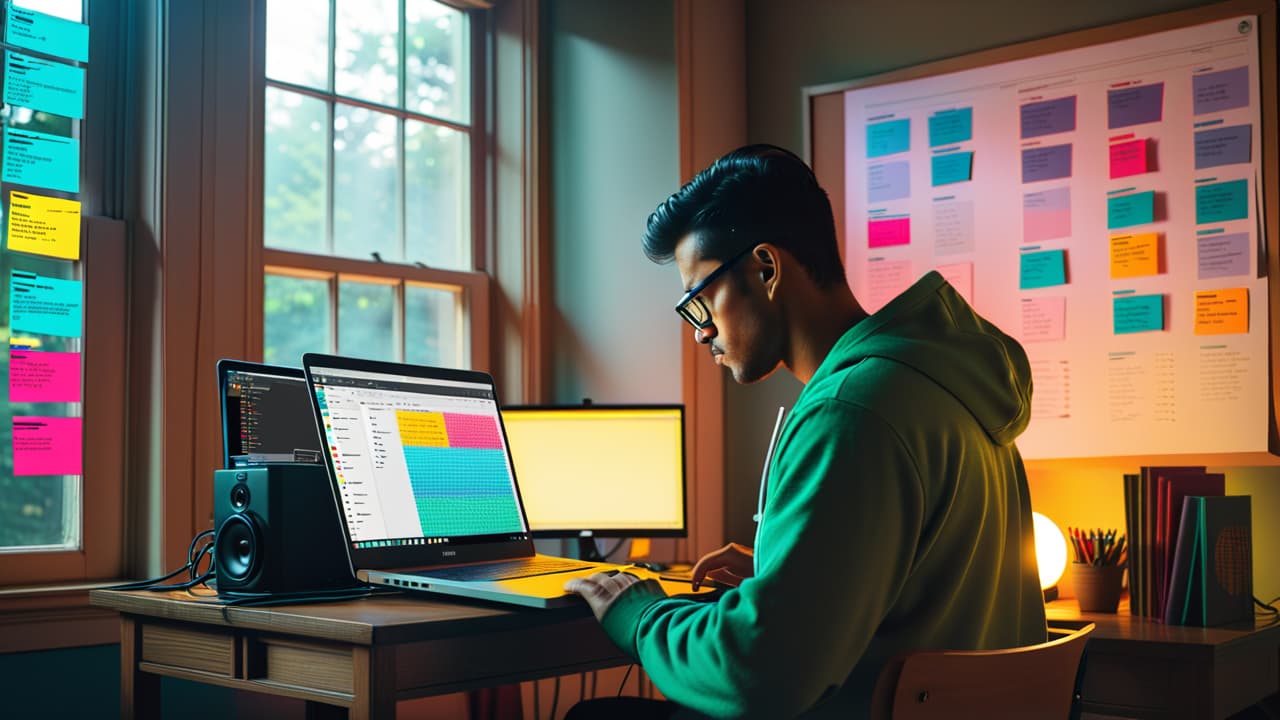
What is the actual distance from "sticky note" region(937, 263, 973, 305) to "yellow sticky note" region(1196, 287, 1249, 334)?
0.53m

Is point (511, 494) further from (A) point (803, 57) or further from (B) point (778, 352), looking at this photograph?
(A) point (803, 57)

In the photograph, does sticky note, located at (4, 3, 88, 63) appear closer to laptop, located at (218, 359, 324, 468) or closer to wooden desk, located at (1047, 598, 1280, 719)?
laptop, located at (218, 359, 324, 468)

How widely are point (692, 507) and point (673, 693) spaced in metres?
1.92

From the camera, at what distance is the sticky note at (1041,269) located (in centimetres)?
279

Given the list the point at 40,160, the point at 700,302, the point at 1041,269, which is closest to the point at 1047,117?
the point at 1041,269

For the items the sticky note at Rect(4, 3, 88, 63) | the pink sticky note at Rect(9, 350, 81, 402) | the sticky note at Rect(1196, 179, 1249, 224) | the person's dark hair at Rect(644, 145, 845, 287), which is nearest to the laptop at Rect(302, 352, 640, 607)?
the person's dark hair at Rect(644, 145, 845, 287)

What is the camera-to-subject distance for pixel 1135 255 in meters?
2.69

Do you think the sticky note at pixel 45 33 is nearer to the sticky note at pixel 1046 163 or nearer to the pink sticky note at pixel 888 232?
the pink sticky note at pixel 888 232

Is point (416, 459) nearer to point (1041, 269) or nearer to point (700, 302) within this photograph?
point (700, 302)

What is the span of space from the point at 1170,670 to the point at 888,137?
5.09 feet

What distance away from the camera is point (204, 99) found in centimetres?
259

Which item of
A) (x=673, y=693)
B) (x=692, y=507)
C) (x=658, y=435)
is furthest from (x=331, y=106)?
(x=673, y=693)

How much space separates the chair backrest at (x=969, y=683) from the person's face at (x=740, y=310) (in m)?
0.43

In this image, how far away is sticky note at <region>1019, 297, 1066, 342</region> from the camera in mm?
2781
